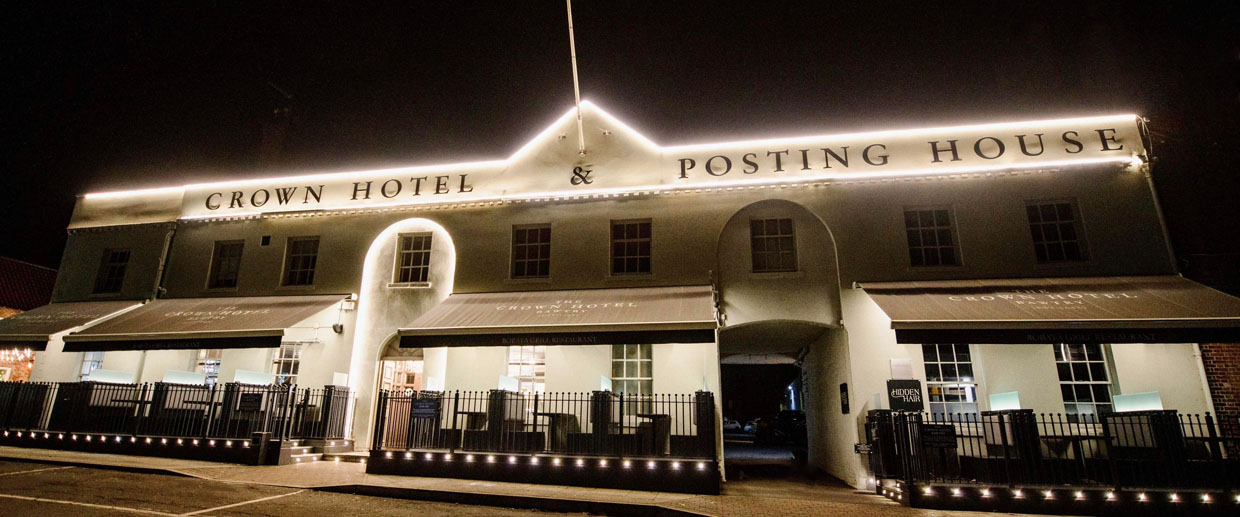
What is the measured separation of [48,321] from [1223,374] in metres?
23.9

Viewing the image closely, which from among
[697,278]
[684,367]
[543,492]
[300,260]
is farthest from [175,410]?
[697,278]

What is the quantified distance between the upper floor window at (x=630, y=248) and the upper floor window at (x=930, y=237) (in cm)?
513

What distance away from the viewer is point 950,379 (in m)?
10.7

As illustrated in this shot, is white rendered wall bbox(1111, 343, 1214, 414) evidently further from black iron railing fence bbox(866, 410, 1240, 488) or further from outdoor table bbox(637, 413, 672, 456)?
outdoor table bbox(637, 413, 672, 456)

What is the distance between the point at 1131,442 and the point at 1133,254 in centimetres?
354

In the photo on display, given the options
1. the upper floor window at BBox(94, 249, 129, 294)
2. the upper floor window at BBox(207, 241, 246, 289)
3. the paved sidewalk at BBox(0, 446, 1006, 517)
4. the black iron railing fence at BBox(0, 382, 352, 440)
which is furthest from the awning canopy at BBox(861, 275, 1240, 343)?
the upper floor window at BBox(94, 249, 129, 294)

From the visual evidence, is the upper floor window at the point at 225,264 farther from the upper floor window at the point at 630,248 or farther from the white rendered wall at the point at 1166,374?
the white rendered wall at the point at 1166,374

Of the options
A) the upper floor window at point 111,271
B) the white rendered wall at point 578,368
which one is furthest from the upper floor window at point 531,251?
the upper floor window at point 111,271

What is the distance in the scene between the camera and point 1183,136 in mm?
10977

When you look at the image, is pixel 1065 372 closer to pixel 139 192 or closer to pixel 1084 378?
pixel 1084 378

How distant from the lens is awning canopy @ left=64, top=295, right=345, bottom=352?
11578mm

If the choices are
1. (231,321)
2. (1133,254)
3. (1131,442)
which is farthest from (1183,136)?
(231,321)

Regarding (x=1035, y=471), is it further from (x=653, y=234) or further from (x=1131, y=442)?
(x=653, y=234)

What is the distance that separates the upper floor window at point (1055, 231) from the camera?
10773 mm
